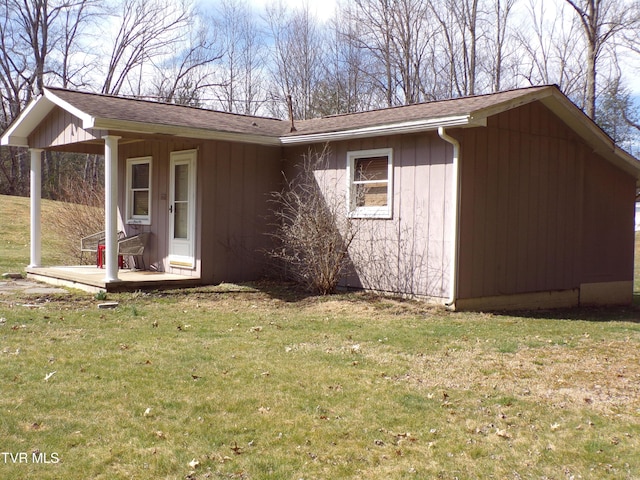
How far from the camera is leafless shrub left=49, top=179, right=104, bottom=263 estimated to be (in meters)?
13.5

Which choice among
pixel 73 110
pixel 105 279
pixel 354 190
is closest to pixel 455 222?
pixel 354 190

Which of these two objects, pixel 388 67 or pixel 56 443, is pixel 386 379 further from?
pixel 388 67

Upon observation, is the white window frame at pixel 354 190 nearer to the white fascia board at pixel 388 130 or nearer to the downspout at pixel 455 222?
the white fascia board at pixel 388 130

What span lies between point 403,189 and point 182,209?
392cm

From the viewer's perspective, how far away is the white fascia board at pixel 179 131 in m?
9.34

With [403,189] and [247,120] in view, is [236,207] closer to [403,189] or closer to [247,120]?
[247,120]

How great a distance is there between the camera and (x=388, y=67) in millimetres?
26562

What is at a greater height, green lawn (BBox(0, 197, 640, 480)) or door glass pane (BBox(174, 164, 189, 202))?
door glass pane (BBox(174, 164, 189, 202))

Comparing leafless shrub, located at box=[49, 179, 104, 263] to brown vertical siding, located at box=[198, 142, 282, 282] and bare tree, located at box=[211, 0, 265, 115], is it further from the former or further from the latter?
bare tree, located at box=[211, 0, 265, 115]

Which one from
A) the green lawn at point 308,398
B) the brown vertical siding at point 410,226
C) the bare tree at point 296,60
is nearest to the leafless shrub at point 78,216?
the green lawn at point 308,398

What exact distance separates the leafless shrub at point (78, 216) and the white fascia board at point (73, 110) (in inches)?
131

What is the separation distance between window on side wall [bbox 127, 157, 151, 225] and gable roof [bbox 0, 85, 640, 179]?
1.26m

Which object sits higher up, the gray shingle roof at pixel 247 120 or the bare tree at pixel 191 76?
the bare tree at pixel 191 76

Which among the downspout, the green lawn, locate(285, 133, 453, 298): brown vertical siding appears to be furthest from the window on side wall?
the downspout
